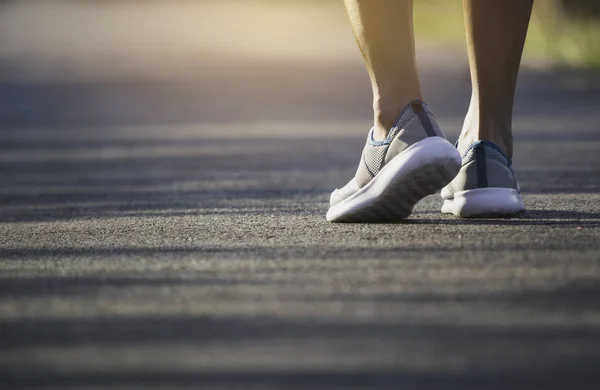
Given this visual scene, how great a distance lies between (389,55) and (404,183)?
1.12ft

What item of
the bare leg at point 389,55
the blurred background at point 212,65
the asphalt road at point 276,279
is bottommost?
the asphalt road at point 276,279

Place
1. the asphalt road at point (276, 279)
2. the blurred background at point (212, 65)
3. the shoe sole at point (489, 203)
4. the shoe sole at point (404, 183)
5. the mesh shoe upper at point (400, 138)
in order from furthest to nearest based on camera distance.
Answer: the blurred background at point (212, 65), the shoe sole at point (489, 203), the mesh shoe upper at point (400, 138), the shoe sole at point (404, 183), the asphalt road at point (276, 279)

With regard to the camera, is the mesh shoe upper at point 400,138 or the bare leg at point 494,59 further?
the bare leg at point 494,59

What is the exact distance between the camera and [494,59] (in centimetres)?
285

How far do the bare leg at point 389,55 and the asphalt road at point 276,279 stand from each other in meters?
0.28

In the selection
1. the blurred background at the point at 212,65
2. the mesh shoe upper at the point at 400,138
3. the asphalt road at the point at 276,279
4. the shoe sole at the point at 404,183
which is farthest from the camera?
the blurred background at the point at 212,65

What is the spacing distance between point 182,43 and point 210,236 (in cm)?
1252

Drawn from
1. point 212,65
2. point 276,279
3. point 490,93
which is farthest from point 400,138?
point 212,65

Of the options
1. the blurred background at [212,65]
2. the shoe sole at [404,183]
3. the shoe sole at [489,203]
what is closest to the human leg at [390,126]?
the shoe sole at [404,183]

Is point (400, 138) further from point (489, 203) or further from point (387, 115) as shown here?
point (489, 203)

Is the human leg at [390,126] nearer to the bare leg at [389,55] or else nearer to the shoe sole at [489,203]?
the bare leg at [389,55]

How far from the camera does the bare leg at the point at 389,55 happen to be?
2.72 m

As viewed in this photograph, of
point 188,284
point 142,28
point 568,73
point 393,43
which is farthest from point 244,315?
point 142,28

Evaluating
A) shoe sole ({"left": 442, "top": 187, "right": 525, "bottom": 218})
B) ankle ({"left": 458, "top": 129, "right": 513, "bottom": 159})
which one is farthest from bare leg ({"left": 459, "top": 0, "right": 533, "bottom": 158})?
shoe sole ({"left": 442, "top": 187, "right": 525, "bottom": 218})
